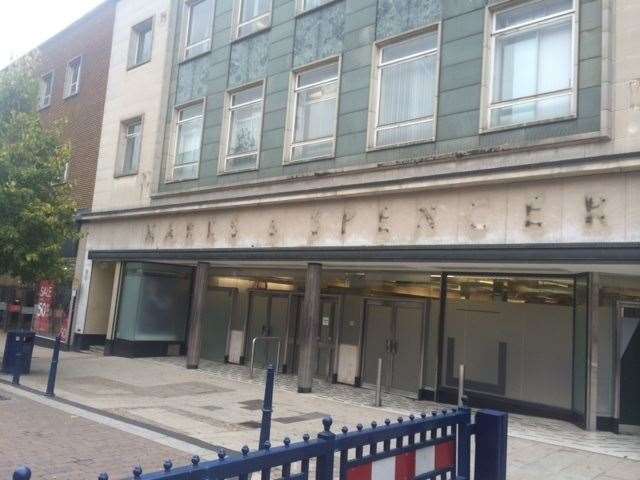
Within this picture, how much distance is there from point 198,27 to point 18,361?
35.3 feet

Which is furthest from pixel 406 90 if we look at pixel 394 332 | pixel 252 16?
pixel 252 16

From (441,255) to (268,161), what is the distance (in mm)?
5448

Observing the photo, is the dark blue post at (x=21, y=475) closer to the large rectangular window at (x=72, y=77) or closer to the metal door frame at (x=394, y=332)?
the metal door frame at (x=394, y=332)

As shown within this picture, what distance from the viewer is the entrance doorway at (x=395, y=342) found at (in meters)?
12.7

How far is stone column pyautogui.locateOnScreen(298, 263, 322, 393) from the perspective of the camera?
481 inches

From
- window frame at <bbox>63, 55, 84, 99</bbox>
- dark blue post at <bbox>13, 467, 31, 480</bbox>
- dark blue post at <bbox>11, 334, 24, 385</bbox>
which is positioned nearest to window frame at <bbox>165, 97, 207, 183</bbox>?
dark blue post at <bbox>11, 334, 24, 385</bbox>

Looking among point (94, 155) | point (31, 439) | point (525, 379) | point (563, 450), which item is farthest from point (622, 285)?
point (94, 155)

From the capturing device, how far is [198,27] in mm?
17453

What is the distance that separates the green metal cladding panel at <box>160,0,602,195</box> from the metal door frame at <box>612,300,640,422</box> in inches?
121

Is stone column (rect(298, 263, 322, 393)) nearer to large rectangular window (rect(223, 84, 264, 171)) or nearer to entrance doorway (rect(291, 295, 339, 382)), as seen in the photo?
entrance doorway (rect(291, 295, 339, 382))

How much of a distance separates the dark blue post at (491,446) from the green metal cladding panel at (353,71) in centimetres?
575

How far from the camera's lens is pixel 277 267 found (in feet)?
50.5

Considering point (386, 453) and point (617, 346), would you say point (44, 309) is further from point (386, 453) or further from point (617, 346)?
point (386, 453)

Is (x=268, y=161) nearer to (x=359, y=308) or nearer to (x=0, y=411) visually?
(x=359, y=308)
